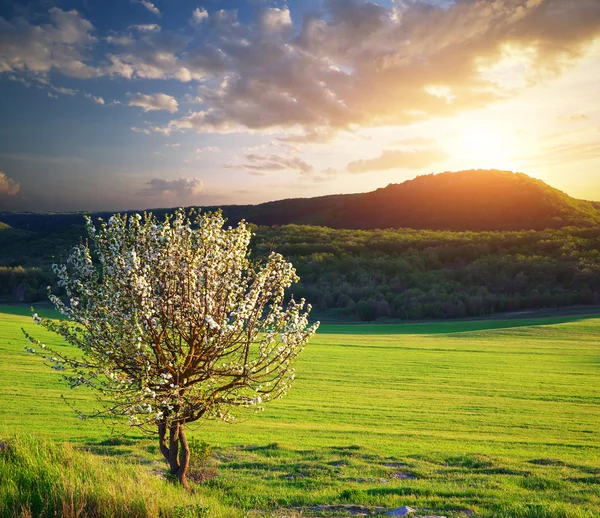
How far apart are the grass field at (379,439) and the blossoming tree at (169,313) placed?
1.64 meters

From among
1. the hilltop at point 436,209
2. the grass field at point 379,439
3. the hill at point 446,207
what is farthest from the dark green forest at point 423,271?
the grass field at point 379,439

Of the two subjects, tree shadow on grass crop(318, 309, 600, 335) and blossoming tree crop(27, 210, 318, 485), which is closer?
blossoming tree crop(27, 210, 318, 485)

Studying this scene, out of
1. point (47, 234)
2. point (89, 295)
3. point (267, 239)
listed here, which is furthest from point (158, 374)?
point (47, 234)

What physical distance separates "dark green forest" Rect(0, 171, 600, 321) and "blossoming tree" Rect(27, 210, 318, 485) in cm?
3297

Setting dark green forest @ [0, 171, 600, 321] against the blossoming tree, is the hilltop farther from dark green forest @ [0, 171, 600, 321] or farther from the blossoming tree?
the blossoming tree

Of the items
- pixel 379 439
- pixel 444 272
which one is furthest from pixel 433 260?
pixel 379 439

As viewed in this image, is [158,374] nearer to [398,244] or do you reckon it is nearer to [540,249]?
[540,249]

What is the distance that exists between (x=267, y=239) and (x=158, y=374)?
110 metres

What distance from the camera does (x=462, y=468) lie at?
14273mm

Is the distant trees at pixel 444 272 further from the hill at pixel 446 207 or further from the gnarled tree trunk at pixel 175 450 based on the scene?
the gnarled tree trunk at pixel 175 450

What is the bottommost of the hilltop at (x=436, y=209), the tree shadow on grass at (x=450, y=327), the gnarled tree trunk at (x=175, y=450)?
the tree shadow on grass at (x=450, y=327)

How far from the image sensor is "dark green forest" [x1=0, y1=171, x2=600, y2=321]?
75625 mm

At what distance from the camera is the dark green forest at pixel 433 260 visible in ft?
248

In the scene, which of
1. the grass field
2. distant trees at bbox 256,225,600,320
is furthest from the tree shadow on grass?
the grass field
